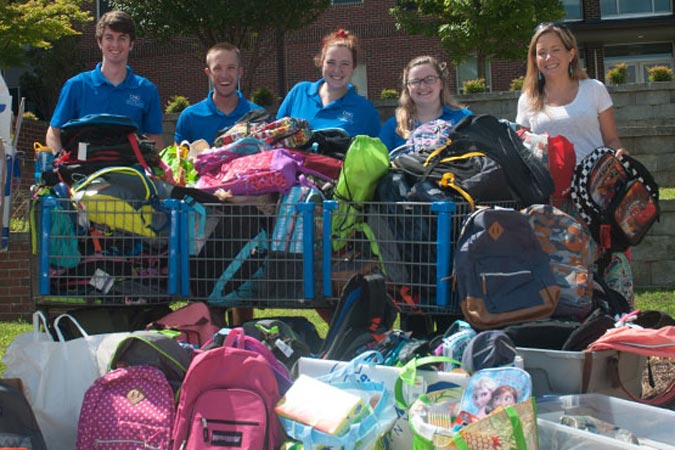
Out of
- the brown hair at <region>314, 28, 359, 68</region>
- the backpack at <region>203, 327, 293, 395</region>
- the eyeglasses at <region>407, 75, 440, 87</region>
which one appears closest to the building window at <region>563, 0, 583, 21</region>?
the brown hair at <region>314, 28, 359, 68</region>

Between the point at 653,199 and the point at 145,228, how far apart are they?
112 inches

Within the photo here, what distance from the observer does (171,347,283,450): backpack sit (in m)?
3.28

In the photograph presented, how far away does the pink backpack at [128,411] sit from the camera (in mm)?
3434

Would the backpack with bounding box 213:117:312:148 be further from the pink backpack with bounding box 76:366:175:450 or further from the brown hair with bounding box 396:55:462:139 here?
the pink backpack with bounding box 76:366:175:450

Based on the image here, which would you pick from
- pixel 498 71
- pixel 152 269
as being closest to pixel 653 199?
pixel 152 269

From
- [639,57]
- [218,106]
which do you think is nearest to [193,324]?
[218,106]

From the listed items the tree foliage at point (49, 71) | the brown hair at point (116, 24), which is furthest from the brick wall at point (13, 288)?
the tree foliage at point (49, 71)

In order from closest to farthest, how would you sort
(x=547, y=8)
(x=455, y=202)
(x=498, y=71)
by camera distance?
(x=455, y=202), (x=547, y=8), (x=498, y=71)

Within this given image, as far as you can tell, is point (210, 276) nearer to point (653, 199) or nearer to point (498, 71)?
point (653, 199)

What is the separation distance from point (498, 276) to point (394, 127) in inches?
61.0

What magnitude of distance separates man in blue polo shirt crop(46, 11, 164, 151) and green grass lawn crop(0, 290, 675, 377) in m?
2.20

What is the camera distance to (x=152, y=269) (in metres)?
4.28

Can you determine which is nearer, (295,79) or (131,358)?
(131,358)

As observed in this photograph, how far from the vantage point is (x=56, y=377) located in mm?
3764
